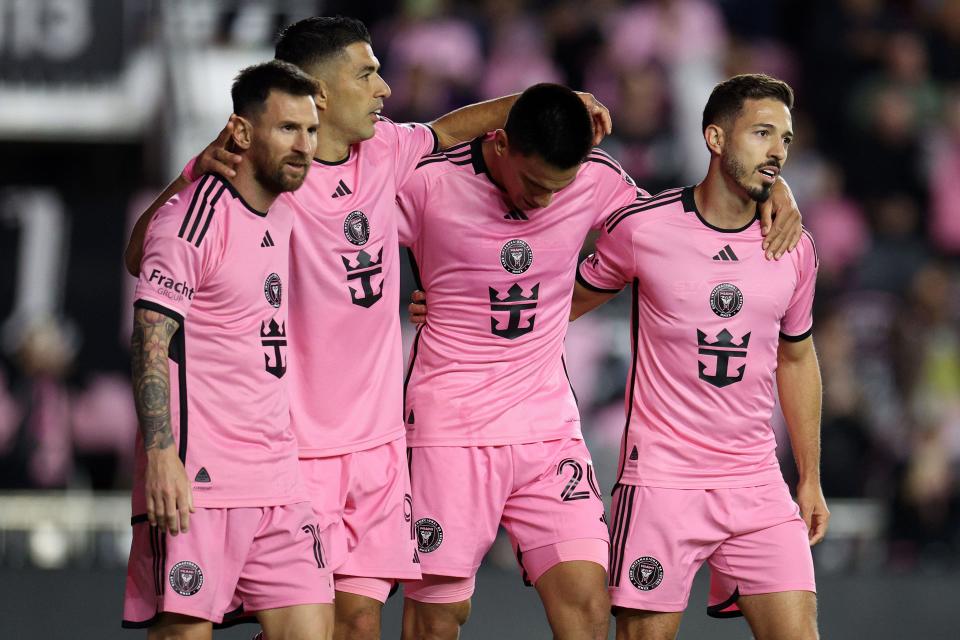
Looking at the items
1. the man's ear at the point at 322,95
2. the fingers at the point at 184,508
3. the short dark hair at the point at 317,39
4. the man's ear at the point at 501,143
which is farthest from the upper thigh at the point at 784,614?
the short dark hair at the point at 317,39

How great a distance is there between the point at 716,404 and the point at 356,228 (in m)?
1.38

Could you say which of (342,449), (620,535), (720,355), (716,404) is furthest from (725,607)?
(342,449)

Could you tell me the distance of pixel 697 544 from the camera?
17.5 feet

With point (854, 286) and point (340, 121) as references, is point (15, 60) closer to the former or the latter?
point (854, 286)

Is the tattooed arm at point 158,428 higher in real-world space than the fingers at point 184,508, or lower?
higher

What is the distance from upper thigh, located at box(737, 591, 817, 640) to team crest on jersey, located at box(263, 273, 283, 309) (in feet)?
6.30

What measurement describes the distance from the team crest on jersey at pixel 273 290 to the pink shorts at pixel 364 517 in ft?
2.05

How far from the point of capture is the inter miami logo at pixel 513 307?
5.49 m

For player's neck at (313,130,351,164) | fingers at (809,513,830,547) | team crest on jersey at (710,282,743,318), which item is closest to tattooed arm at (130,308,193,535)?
player's neck at (313,130,351,164)

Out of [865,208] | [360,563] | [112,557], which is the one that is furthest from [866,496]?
[360,563]

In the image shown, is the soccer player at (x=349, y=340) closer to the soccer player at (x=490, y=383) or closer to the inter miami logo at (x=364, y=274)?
the inter miami logo at (x=364, y=274)

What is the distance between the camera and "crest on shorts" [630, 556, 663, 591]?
5289mm

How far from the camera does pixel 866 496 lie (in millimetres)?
9812

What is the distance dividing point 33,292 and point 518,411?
6.95 m
